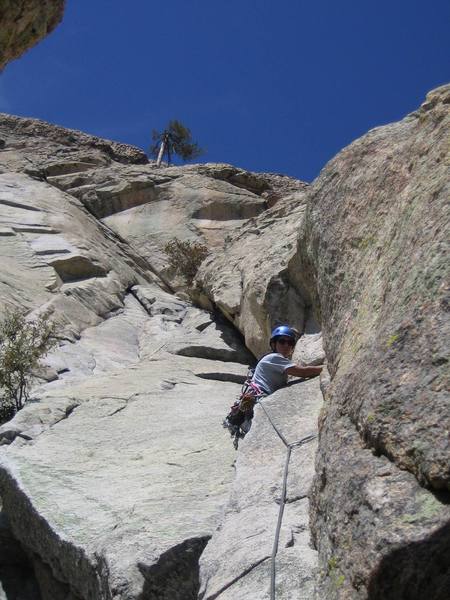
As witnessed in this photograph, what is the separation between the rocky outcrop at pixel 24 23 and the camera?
6793 millimetres

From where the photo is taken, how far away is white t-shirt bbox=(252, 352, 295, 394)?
866 cm

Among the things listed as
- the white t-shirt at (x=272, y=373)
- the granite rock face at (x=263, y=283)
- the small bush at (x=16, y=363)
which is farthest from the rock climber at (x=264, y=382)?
the small bush at (x=16, y=363)

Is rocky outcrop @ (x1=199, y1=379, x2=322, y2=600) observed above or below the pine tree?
below

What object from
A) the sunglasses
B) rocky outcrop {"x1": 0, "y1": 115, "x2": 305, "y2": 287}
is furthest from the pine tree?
the sunglasses

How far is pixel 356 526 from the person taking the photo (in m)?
4.00

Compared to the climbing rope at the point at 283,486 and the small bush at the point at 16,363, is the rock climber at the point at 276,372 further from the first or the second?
the small bush at the point at 16,363

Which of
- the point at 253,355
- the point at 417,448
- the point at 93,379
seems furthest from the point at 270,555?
the point at 253,355

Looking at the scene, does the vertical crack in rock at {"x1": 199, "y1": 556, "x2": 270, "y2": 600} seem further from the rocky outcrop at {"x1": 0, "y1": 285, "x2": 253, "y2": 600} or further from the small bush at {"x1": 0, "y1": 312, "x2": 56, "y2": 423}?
the small bush at {"x1": 0, "y1": 312, "x2": 56, "y2": 423}

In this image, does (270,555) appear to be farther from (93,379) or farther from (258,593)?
(93,379)

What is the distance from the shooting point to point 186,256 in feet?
81.2

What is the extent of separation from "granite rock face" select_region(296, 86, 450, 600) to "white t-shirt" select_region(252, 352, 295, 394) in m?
1.86

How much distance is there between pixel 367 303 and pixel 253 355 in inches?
369

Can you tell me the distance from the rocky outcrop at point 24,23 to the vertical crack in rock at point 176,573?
4569mm

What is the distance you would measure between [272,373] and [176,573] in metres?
3.32
